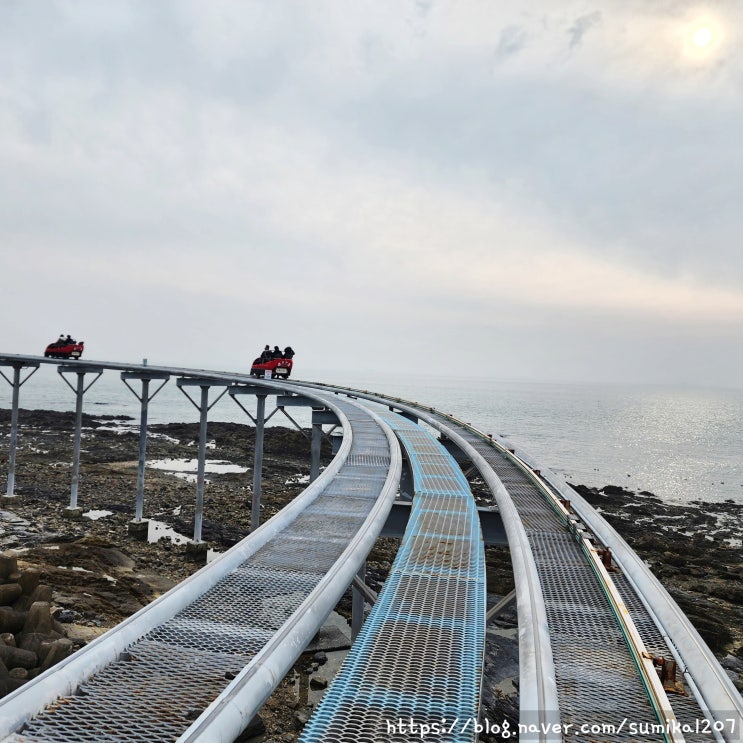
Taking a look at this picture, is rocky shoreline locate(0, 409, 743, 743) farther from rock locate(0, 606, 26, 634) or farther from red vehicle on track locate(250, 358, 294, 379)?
red vehicle on track locate(250, 358, 294, 379)

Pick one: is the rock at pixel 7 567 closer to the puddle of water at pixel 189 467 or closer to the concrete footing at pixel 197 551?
the concrete footing at pixel 197 551

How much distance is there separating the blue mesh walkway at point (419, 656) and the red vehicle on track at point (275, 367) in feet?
72.5

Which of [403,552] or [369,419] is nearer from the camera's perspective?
[403,552]

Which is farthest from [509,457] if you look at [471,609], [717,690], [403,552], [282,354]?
[282,354]

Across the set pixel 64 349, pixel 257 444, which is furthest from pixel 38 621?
pixel 64 349

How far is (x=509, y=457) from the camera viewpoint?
46.8 ft

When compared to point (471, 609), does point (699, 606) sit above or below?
below

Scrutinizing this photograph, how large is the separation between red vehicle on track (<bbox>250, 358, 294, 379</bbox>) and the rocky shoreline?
7.20 metres

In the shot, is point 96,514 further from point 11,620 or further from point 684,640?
point 684,640

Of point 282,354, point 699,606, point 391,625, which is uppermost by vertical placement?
point 282,354

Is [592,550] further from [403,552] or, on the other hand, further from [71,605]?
[71,605]

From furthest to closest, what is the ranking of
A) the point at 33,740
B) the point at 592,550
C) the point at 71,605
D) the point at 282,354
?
the point at 282,354, the point at 71,605, the point at 592,550, the point at 33,740

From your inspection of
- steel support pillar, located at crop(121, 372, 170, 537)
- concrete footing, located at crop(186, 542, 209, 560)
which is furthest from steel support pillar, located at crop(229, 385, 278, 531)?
steel support pillar, located at crop(121, 372, 170, 537)

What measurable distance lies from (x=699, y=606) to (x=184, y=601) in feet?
67.7
